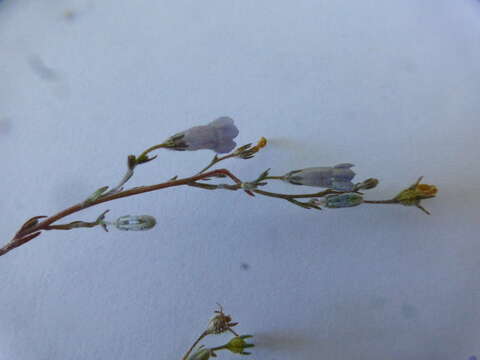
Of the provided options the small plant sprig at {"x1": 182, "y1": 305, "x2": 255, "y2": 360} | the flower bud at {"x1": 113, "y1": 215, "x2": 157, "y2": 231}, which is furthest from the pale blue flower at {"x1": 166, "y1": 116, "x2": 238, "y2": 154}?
the small plant sprig at {"x1": 182, "y1": 305, "x2": 255, "y2": 360}

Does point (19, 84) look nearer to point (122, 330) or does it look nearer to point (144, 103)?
point (144, 103)

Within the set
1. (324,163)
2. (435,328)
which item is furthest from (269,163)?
(435,328)

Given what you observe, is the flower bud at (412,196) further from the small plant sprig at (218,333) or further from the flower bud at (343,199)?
the small plant sprig at (218,333)

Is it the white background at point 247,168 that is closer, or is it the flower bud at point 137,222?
the flower bud at point 137,222

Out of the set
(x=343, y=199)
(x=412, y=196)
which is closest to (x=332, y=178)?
(x=343, y=199)

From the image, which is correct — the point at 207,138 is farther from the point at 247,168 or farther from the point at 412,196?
the point at 412,196

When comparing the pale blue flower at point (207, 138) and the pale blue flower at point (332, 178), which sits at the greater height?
the pale blue flower at point (207, 138)

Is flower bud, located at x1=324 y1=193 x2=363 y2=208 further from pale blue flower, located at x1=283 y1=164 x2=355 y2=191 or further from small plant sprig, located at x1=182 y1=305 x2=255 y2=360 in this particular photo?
small plant sprig, located at x1=182 y1=305 x2=255 y2=360

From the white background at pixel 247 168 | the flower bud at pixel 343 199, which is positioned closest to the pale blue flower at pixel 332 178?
the flower bud at pixel 343 199
